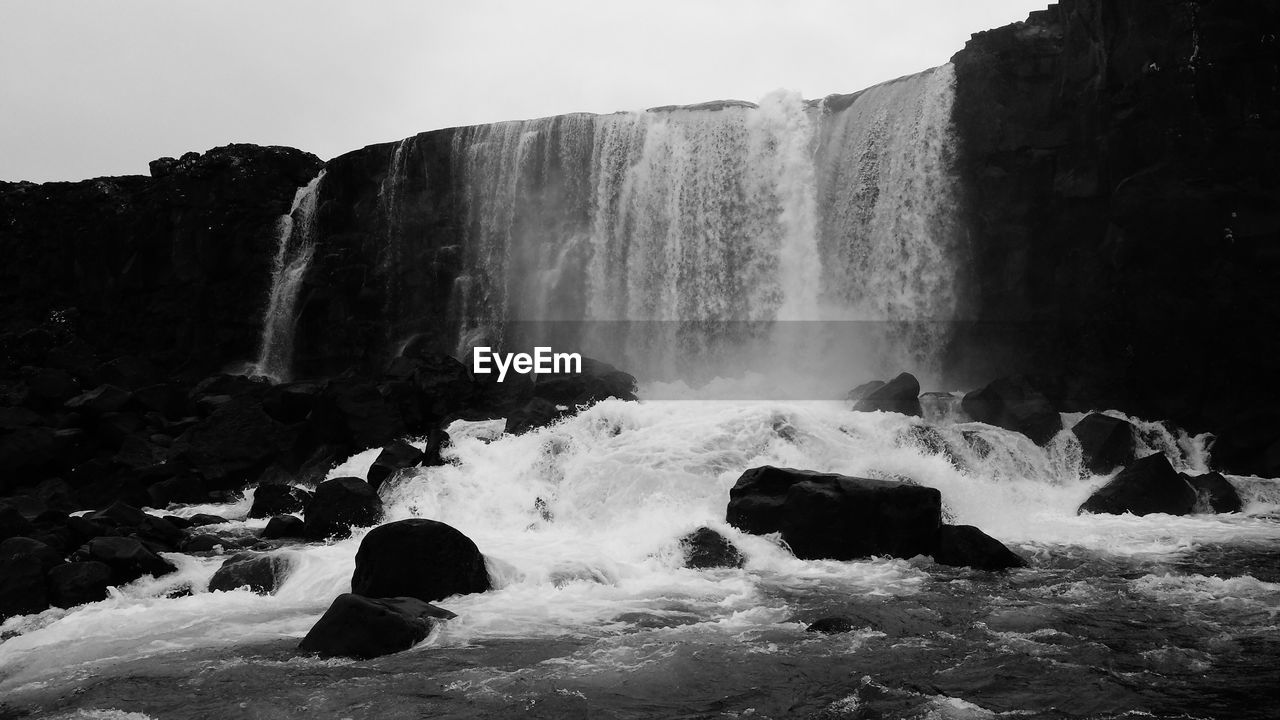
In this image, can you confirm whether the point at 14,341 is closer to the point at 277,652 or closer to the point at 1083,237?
the point at 277,652

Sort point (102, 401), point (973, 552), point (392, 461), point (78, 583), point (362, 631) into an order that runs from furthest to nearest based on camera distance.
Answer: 1. point (102, 401)
2. point (392, 461)
3. point (973, 552)
4. point (78, 583)
5. point (362, 631)

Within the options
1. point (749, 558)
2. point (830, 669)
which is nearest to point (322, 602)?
point (749, 558)

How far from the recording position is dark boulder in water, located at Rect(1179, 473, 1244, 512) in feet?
62.8

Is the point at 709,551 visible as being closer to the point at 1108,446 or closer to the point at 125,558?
the point at 125,558

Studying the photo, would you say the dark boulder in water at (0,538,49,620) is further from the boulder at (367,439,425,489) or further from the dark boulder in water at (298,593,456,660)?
the boulder at (367,439,425,489)

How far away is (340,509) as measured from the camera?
1833cm

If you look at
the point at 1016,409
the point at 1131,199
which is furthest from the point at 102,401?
the point at 1131,199

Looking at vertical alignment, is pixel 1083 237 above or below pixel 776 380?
above

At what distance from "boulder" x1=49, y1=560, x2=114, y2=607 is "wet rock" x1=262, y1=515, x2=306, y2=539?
14.1ft

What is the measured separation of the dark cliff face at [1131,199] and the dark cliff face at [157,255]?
88.7 ft

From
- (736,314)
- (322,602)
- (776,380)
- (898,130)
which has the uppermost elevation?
(898,130)

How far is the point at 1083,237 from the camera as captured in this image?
25.9m

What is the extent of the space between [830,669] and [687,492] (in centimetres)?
848

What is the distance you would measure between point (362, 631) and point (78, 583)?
5.91m
